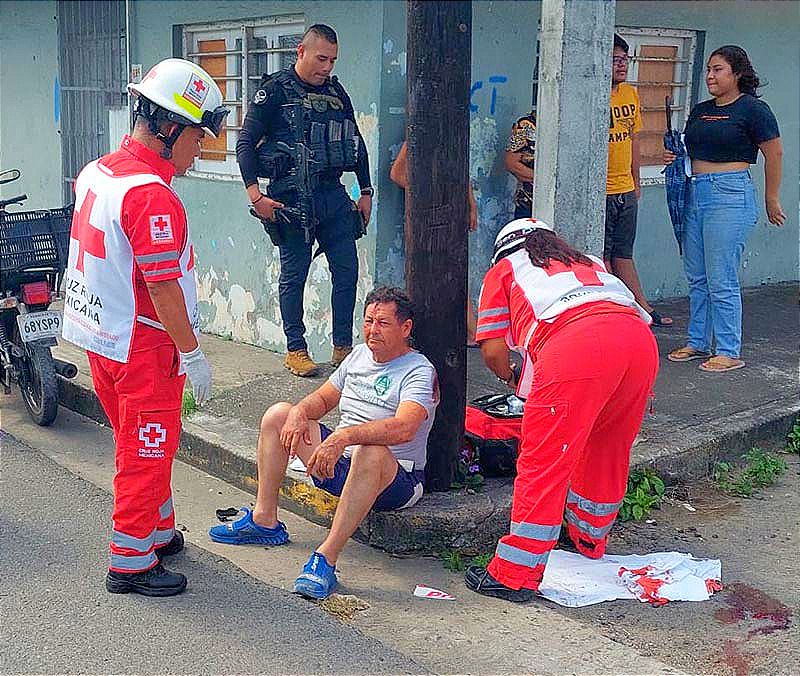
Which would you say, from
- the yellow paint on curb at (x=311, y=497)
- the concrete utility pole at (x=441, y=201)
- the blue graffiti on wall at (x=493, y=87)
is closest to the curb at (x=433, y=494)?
the yellow paint on curb at (x=311, y=497)

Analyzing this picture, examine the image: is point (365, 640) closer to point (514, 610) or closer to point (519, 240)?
point (514, 610)

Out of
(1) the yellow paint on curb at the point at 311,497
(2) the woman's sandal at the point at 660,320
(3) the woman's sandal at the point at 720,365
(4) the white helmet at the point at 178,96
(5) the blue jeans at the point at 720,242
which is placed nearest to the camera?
(4) the white helmet at the point at 178,96

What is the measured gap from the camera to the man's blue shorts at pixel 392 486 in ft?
13.9

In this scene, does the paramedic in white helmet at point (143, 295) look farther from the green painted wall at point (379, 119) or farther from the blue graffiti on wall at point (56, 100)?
the blue graffiti on wall at point (56, 100)

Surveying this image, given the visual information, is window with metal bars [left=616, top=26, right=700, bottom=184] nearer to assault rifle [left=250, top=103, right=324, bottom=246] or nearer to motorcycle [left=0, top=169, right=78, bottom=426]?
assault rifle [left=250, top=103, right=324, bottom=246]

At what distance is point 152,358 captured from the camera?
3830 mm

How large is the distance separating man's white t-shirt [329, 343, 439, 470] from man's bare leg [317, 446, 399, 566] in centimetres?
17

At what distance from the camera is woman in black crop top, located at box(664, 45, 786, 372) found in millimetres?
6176

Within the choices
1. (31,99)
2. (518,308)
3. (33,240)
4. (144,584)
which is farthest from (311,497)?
(31,99)

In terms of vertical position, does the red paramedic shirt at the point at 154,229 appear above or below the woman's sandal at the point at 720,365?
above

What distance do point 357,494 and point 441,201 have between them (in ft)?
4.22

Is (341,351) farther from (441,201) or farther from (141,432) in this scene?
(141,432)

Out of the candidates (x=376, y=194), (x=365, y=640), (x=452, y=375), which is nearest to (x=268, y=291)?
(x=376, y=194)

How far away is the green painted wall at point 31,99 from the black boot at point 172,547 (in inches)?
→ 247
